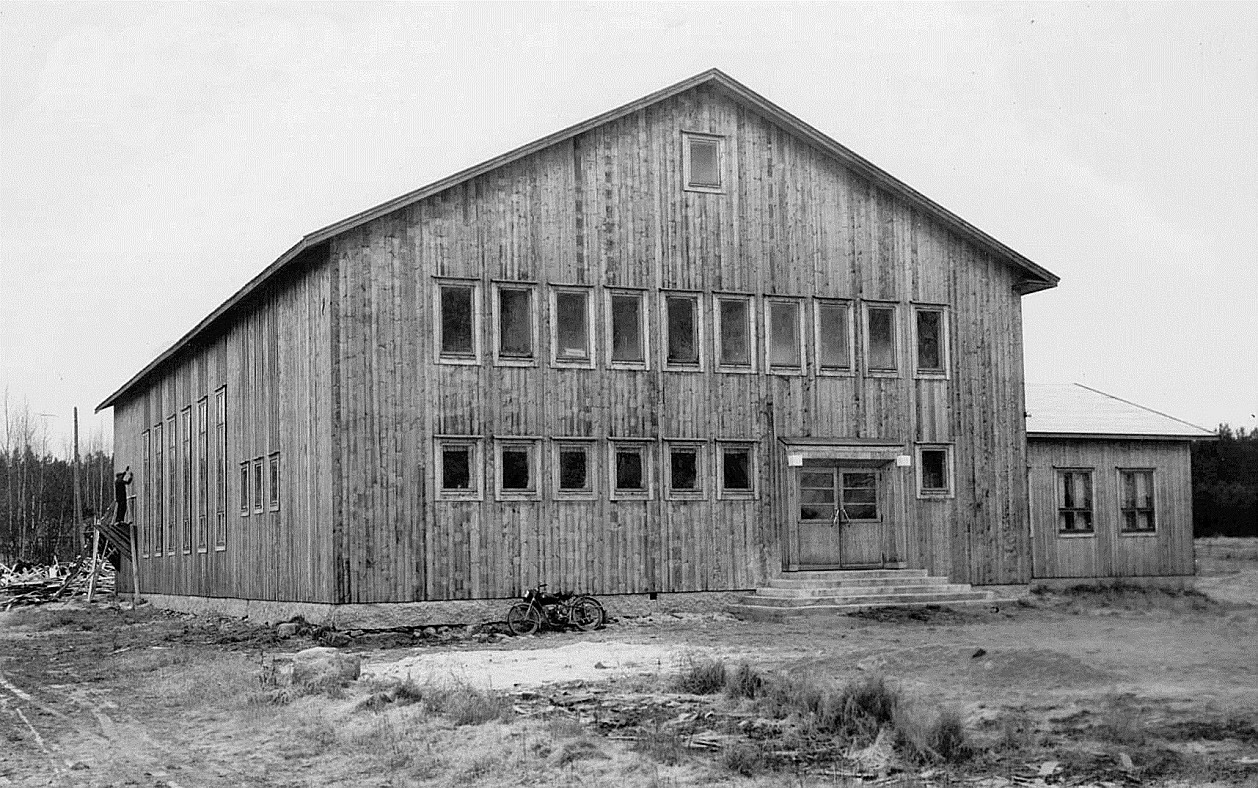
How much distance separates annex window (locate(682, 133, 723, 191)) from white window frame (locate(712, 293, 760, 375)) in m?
2.13

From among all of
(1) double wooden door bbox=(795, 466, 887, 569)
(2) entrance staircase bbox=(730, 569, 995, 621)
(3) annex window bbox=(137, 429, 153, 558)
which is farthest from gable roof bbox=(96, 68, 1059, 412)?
(3) annex window bbox=(137, 429, 153, 558)

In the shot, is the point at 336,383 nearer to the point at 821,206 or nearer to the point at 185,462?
the point at 821,206

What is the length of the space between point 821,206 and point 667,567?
7.92 meters

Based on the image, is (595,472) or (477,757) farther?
(595,472)

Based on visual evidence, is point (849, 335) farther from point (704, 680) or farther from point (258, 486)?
point (704, 680)


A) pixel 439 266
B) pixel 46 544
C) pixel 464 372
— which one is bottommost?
A: pixel 46 544

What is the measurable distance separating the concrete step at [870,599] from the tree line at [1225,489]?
32595 mm

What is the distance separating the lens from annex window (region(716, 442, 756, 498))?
2911 centimetres

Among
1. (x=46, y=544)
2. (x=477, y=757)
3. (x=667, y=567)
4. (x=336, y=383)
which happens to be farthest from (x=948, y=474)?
(x=46, y=544)

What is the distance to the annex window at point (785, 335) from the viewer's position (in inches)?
1174

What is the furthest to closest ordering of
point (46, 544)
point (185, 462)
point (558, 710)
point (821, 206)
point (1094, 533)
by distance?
point (46, 544) < point (185, 462) < point (1094, 533) < point (821, 206) < point (558, 710)

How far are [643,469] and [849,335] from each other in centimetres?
528

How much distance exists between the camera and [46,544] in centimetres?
8625

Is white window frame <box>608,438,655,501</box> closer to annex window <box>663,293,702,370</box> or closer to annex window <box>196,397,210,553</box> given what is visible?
annex window <box>663,293,702,370</box>
